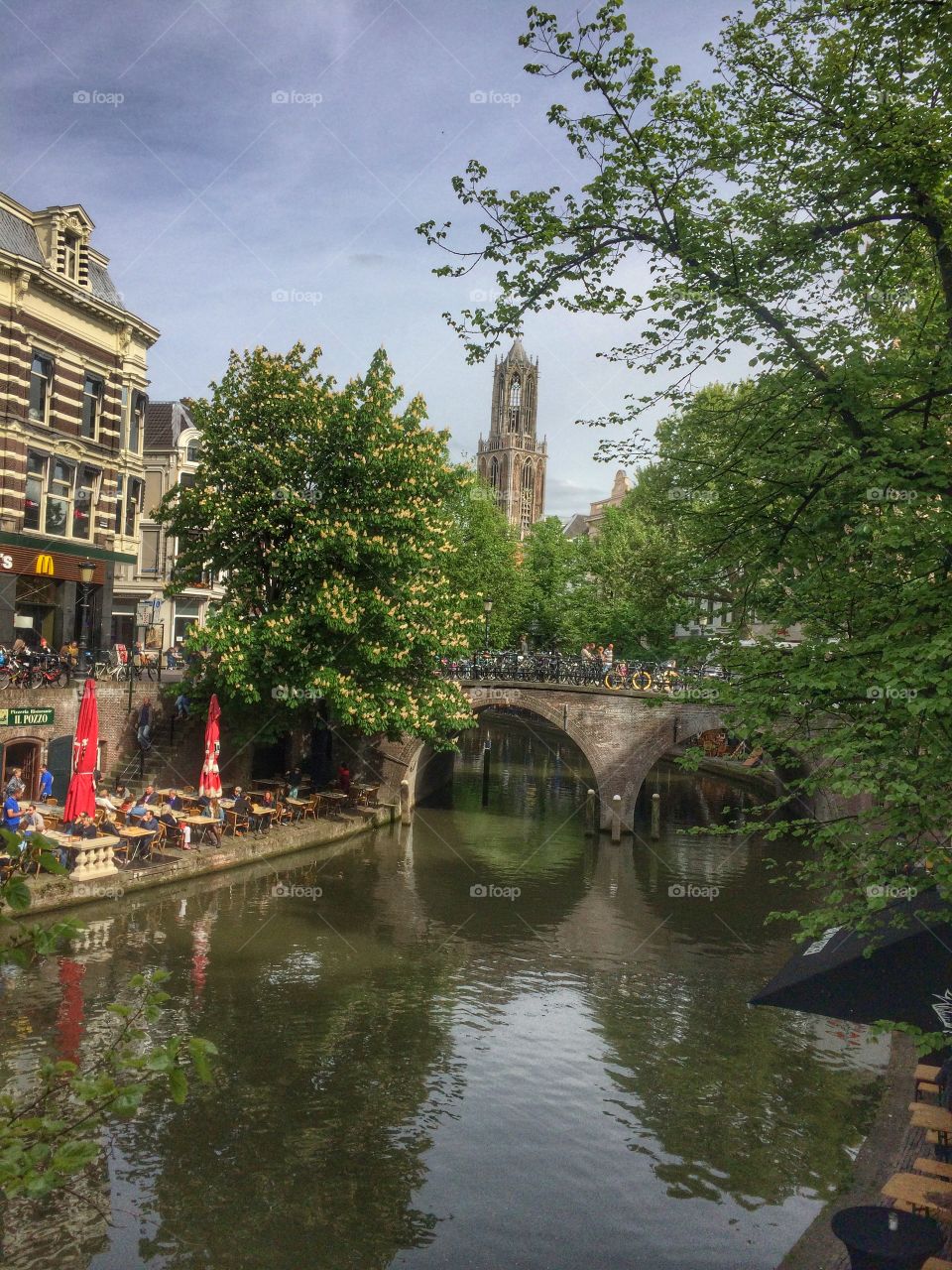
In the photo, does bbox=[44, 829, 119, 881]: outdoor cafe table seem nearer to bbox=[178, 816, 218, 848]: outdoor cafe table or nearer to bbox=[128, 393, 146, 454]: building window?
bbox=[178, 816, 218, 848]: outdoor cafe table

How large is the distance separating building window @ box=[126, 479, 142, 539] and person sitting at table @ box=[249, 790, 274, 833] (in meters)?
11.7

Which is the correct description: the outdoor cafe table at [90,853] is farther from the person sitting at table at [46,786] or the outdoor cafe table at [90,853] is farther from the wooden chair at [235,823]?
the wooden chair at [235,823]

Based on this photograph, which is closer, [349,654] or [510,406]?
[349,654]

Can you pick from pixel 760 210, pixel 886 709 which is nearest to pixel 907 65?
pixel 760 210

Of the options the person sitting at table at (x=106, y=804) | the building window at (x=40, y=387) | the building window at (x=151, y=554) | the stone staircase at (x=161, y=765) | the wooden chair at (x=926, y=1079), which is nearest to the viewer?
the wooden chair at (x=926, y=1079)

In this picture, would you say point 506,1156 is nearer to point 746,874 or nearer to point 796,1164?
point 796,1164

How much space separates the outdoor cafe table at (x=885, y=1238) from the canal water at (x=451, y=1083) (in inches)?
87.0

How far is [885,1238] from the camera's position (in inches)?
309

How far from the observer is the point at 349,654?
1140 inches

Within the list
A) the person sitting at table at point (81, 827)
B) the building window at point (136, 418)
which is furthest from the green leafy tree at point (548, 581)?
the person sitting at table at point (81, 827)

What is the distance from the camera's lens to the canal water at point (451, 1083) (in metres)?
10.0

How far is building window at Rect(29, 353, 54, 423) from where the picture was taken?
3043 centimetres

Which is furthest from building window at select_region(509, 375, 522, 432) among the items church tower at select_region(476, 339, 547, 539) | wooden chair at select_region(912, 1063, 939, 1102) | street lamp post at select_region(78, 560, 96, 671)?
wooden chair at select_region(912, 1063, 939, 1102)

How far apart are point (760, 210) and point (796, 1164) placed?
440 inches
